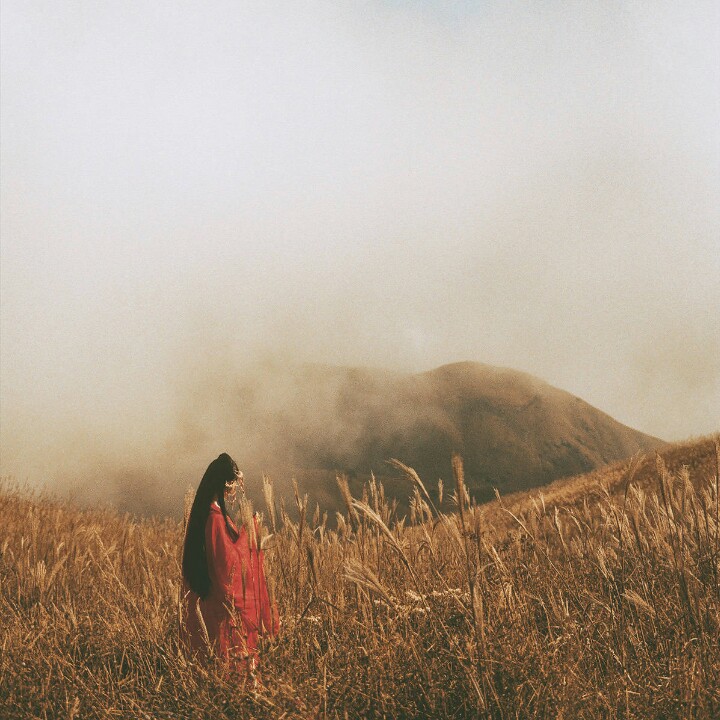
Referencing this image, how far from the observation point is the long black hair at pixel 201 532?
3.17m

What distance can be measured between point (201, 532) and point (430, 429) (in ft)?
581

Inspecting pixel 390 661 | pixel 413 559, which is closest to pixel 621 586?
pixel 413 559

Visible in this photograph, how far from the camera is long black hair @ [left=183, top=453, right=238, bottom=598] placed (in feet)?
10.4

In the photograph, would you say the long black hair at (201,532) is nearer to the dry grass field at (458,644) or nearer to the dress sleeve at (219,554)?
the dress sleeve at (219,554)

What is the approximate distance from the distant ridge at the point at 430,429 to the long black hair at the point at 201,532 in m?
147

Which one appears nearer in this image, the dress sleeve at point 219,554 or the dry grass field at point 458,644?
the dry grass field at point 458,644

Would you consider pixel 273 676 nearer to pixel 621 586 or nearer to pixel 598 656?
pixel 598 656

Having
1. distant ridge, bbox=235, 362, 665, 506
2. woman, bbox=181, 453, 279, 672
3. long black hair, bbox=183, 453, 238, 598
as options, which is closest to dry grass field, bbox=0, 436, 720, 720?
woman, bbox=181, 453, 279, 672

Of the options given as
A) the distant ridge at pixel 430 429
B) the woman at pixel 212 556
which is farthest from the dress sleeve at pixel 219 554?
the distant ridge at pixel 430 429

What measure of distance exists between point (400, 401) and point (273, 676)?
173 m

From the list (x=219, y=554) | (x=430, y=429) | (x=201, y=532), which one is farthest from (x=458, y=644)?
(x=430, y=429)

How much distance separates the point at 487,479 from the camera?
6535 inches

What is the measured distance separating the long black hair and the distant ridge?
481ft

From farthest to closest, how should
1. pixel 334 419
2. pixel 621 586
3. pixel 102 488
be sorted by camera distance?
1. pixel 334 419
2. pixel 102 488
3. pixel 621 586
